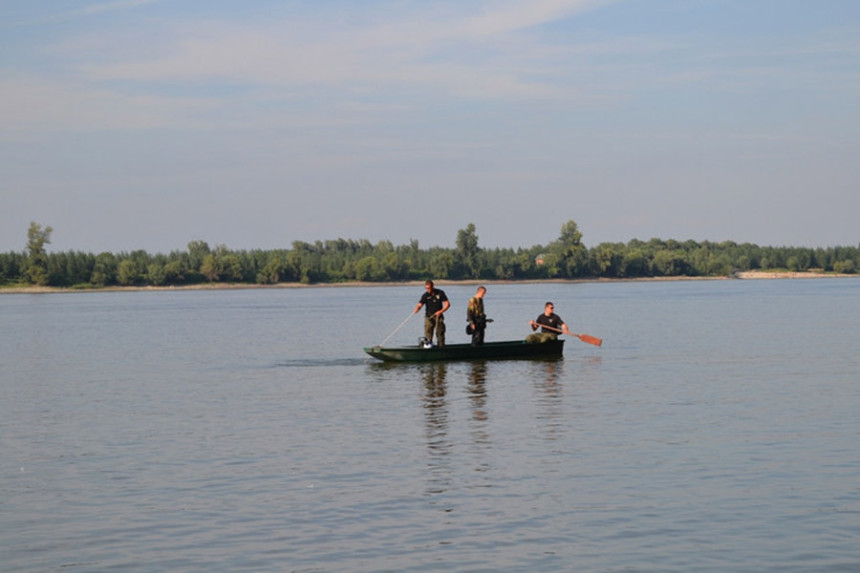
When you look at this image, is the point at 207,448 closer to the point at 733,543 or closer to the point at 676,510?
the point at 676,510

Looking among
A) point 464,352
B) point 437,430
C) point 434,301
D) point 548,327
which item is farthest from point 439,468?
point 548,327

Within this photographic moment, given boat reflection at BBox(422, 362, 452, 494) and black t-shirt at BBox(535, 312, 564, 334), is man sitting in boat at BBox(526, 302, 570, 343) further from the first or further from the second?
boat reflection at BBox(422, 362, 452, 494)

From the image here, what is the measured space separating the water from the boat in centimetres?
66

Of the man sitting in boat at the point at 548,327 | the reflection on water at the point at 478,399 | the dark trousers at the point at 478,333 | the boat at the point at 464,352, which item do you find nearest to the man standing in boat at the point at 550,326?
the man sitting in boat at the point at 548,327

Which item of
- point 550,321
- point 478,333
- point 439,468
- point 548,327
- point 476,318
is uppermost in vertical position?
point 476,318

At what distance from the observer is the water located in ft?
47.2

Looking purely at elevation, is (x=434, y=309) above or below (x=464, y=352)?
above

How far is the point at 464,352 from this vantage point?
4069cm

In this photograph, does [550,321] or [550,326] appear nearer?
[550,326]

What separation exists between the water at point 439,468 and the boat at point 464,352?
2.17 feet

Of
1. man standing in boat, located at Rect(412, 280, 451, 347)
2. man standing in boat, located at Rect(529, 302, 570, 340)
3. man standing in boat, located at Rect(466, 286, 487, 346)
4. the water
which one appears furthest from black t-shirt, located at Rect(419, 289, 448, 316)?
man standing in boat, located at Rect(529, 302, 570, 340)

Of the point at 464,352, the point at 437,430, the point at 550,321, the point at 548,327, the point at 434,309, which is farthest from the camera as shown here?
the point at 550,321

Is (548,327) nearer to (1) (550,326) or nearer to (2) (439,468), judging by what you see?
(1) (550,326)

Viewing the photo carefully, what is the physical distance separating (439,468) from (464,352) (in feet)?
69.0
